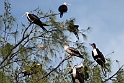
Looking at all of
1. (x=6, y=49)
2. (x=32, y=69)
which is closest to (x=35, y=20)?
(x=6, y=49)

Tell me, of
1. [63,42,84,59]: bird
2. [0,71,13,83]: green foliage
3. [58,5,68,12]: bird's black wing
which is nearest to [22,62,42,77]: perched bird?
[0,71,13,83]: green foliage

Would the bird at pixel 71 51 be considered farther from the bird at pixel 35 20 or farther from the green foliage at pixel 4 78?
the green foliage at pixel 4 78

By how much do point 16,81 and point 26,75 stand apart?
0.40 ft

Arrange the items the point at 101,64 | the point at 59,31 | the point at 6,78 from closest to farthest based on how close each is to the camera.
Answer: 1. the point at 6,78
2. the point at 101,64
3. the point at 59,31

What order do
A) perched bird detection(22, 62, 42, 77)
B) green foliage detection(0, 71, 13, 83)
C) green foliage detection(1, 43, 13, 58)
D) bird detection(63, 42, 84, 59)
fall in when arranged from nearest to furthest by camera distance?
green foliage detection(0, 71, 13, 83) < perched bird detection(22, 62, 42, 77) < bird detection(63, 42, 84, 59) < green foliage detection(1, 43, 13, 58)

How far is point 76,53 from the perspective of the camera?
12.1ft

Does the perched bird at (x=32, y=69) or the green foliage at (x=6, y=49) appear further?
the green foliage at (x=6, y=49)

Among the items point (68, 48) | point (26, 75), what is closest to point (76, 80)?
point (68, 48)

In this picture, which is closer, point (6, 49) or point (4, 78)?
point (4, 78)

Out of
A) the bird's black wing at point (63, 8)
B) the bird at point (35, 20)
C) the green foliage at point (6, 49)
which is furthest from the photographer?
the bird's black wing at point (63, 8)

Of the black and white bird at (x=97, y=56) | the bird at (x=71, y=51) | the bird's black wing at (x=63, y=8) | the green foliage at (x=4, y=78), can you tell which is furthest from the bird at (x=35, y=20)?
the bird's black wing at (x=63, y=8)

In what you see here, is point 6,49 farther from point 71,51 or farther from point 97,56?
point 97,56

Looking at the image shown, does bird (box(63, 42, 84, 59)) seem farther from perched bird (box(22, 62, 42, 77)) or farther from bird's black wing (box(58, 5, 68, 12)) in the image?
bird's black wing (box(58, 5, 68, 12))

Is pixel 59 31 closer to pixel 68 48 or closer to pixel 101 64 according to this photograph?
pixel 68 48
